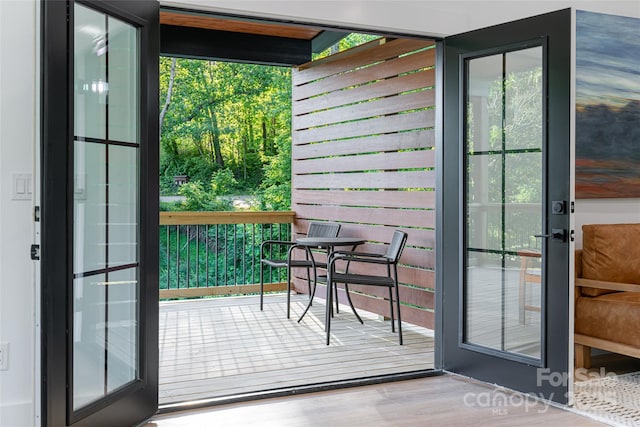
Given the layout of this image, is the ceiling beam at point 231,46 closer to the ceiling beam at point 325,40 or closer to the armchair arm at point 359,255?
the ceiling beam at point 325,40

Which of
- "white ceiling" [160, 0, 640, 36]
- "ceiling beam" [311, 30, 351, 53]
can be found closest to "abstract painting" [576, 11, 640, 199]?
"white ceiling" [160, 0, 640, 36]

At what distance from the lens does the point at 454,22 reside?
3941mm

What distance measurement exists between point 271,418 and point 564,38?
95.1 inches

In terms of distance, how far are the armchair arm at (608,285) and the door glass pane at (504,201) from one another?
541mm

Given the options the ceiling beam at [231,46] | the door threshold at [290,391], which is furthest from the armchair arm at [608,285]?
the ceiling beam at [231,46]

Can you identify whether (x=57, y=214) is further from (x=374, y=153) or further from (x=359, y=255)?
(x=374, y=153)

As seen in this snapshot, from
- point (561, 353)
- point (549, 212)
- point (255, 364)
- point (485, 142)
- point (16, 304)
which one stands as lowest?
point (255, 364)

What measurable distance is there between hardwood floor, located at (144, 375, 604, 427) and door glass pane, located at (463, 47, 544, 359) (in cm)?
34

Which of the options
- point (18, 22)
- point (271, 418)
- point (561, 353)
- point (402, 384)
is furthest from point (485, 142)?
point (18, 22)

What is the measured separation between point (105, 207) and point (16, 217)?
412mm

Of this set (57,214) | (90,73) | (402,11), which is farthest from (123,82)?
(402,11)

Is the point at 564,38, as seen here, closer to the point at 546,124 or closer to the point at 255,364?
the point at 546,124

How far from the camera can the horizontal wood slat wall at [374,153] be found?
5.20m

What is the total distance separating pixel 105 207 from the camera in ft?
9.41
